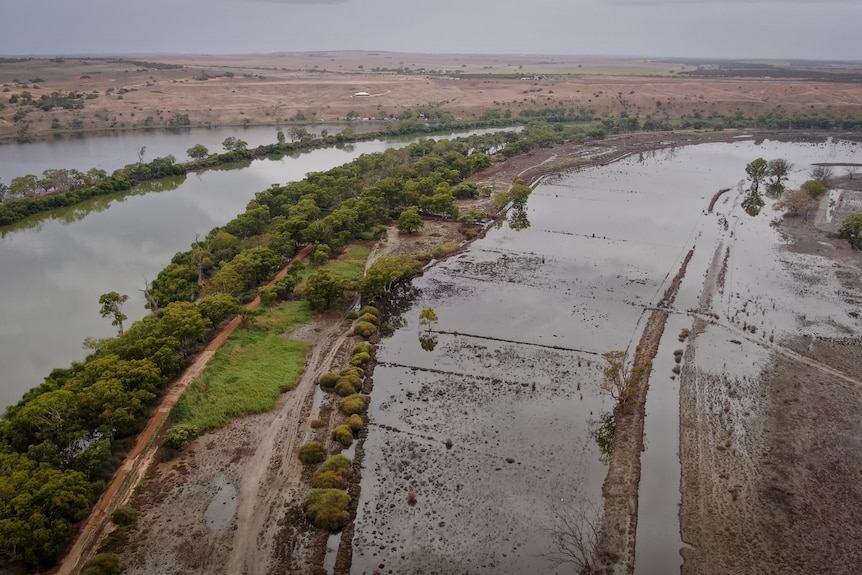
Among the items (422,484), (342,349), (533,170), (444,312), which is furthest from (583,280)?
(533,170)

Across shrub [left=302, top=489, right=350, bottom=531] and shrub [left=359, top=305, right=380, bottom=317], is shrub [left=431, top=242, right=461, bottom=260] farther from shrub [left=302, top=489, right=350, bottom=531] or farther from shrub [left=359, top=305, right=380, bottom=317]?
shrub [left=302, top=489, right=350, bottom=531]

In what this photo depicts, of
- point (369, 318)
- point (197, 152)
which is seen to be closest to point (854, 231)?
point (369, 318)

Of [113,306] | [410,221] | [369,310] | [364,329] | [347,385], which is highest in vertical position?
[410,221]

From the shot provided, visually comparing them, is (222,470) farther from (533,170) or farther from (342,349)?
(533,170)

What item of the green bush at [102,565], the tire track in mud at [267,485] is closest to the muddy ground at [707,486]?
the tire track in mud at [267,485]

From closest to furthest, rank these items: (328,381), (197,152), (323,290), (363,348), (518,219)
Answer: (328,381)
(363,348)
(323,290)
(518,219)
(197,152)

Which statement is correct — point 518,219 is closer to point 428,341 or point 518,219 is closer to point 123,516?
point 428,341

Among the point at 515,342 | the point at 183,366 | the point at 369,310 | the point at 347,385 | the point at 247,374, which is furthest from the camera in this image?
the point at 369,310
